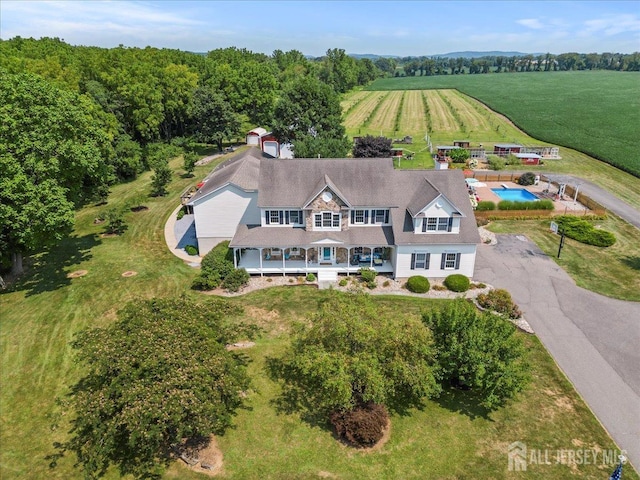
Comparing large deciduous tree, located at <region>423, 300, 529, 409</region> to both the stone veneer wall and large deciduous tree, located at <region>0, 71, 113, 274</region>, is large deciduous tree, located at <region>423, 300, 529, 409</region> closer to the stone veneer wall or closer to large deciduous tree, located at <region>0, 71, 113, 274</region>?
the stone veneer wall

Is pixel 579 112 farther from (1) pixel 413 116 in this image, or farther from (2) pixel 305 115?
(2) pixel 305 115

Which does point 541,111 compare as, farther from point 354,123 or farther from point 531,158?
point 531,158

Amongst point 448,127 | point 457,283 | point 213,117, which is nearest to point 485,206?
point 457,283

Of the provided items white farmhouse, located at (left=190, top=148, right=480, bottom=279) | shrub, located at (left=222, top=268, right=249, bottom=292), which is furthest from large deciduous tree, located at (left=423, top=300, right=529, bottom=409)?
shrub, located at (left=222, top=268, right=249, bottom=292)

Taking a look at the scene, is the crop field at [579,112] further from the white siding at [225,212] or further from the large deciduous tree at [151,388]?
the large deciduous tree at [151,388]

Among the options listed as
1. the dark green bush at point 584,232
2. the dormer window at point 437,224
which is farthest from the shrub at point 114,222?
the dark green bush at point 584,232

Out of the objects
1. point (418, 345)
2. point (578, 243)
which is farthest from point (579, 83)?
point (418, 345)
